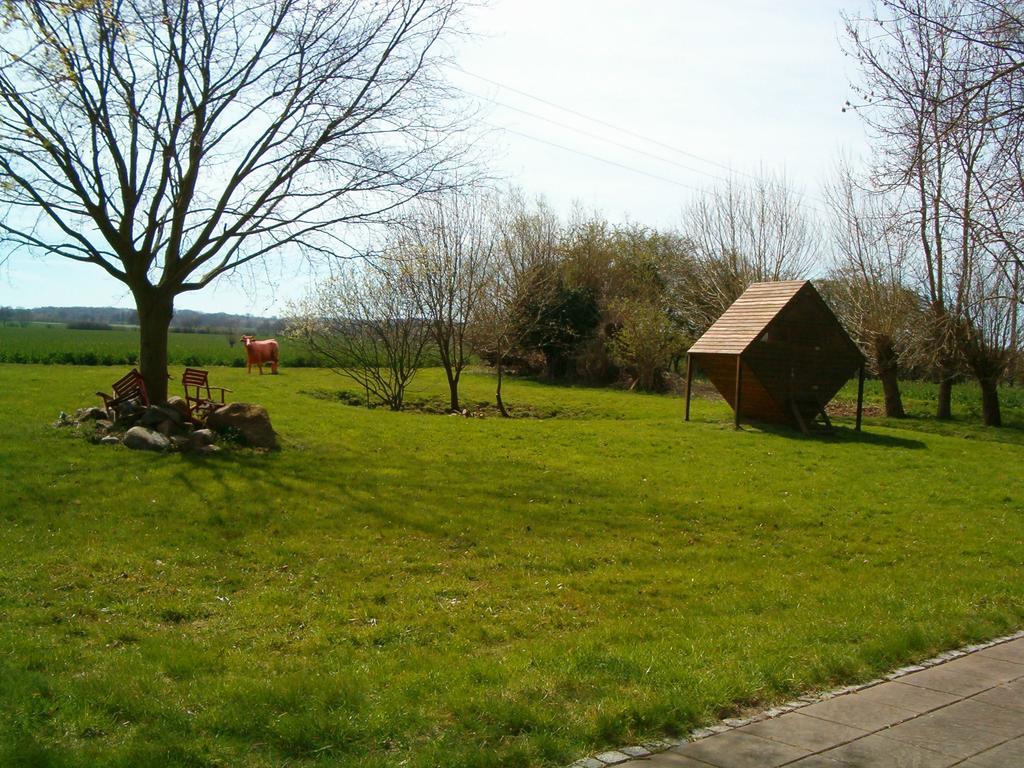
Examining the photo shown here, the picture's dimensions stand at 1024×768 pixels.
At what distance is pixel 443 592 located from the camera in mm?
8602

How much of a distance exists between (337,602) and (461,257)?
2155 centimetres

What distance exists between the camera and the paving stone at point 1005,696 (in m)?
5.80

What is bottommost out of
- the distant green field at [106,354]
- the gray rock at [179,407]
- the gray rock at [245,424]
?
the gray rock at [245,424]

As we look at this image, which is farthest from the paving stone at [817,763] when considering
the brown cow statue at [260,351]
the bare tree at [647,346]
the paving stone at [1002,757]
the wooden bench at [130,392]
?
the brown cow statue at [260,351]

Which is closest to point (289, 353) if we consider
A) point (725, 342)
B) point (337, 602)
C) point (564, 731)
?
point (725, 342)

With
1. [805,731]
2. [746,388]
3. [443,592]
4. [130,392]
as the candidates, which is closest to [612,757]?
[805,731]

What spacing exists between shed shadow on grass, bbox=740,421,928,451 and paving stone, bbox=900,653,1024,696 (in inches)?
667

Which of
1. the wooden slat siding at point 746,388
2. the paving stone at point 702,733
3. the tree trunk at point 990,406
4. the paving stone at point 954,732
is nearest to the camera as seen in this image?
the paving stone at point 954,732

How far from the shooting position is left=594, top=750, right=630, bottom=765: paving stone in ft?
15.5

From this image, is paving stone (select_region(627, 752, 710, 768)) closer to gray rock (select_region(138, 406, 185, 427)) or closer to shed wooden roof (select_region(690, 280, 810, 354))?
gray rock (select_region(138, 406, 185, 427))

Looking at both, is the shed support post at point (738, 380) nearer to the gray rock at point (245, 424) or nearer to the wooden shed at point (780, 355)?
the wooden shed at point (780, 355)

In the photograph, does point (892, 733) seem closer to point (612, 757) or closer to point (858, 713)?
point (858, 713)

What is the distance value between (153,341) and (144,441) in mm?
2607

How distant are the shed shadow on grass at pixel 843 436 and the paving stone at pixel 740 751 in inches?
755
